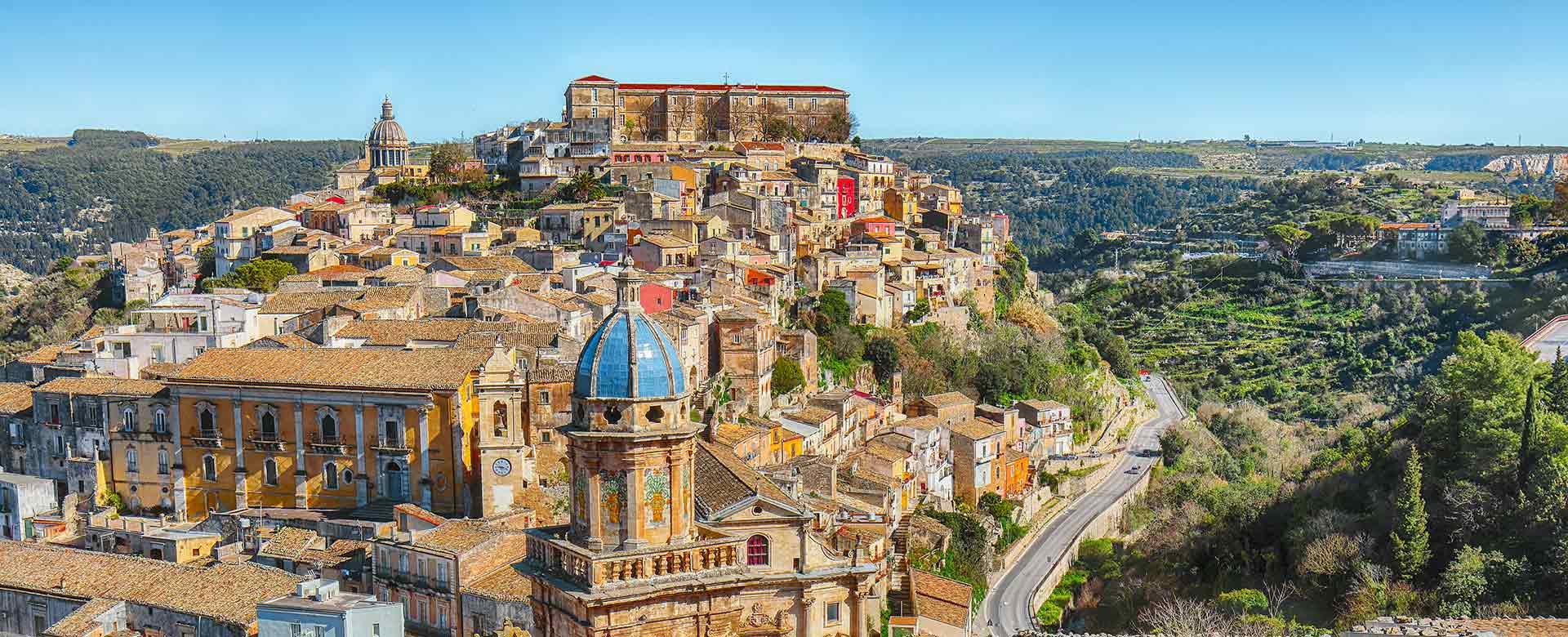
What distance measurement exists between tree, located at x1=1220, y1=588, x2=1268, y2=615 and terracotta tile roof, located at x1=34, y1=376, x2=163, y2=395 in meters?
25.2

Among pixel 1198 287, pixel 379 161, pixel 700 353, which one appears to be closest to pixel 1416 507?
pixel 700 353

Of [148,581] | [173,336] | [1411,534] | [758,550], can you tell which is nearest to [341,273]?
[173,336]

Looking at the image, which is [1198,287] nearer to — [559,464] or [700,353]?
[700,353]

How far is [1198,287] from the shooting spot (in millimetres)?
83938

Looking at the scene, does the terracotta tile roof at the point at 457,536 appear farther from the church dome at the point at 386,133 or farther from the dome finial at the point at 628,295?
the church dome at the point at 386,133

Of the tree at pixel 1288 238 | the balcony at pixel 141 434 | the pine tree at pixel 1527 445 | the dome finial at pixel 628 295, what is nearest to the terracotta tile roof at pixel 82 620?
the balcony at pixel 141 434

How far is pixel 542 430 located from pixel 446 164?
1694 inches

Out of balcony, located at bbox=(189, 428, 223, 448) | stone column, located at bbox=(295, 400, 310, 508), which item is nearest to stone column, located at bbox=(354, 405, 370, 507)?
stone column, located at bbox=(295, 400, 310, 508)

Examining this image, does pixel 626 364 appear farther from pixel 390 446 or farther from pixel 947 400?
pixel 947 400

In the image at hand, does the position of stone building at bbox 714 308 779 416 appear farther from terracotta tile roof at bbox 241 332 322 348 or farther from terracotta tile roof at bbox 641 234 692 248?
terracotta tile roof at bbox 241 332 322 348

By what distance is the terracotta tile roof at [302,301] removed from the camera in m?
42.7

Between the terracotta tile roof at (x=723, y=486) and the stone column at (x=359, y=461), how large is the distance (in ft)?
38.0

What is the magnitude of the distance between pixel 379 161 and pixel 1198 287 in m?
48.7

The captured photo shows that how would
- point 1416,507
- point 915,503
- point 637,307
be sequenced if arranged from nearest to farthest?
point 637,307, point 1416,507, point 915,503
